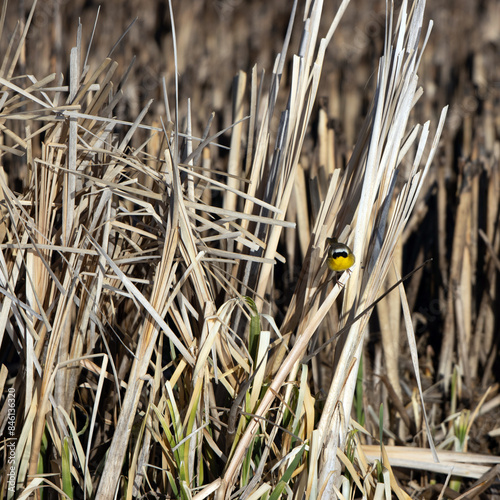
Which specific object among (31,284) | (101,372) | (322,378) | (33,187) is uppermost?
(33,187)

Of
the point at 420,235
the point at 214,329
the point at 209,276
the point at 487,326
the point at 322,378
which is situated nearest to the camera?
the point at 214,329

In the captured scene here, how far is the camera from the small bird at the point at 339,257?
706mm

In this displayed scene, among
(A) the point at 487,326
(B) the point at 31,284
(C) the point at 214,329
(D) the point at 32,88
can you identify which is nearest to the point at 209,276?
(C) the point at 214,329

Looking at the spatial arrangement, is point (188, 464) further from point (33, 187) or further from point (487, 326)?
point (487, 326)

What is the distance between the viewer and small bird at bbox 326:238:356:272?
0.71m

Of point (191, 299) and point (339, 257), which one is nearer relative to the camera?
point (339, 257)

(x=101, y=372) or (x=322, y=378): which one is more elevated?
(x=101, y=372)

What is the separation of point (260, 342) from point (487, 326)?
843 millimetres

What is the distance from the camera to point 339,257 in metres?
0.71

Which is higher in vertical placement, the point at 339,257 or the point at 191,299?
the point at 339,257

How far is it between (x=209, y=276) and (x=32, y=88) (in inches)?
15.8

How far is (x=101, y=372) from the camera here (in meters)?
0.74

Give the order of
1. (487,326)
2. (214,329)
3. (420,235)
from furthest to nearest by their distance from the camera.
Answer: (420,235)
(487,326)
(214,329)

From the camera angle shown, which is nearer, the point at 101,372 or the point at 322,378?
the point at 101,372
